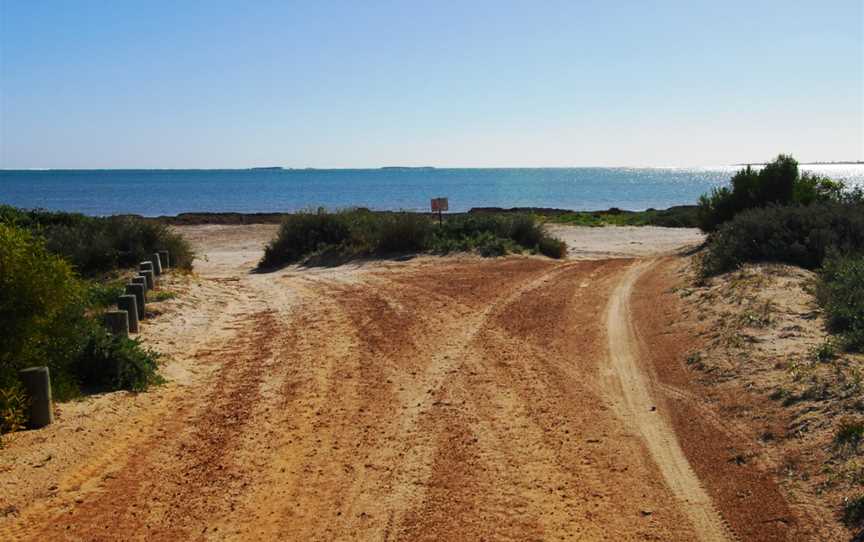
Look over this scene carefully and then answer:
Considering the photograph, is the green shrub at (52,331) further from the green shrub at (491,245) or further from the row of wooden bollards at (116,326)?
the green shrub at (491,245)

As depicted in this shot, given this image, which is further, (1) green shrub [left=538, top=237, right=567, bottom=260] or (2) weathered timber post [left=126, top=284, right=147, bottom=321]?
(1) green shrub [left=538, top=237, right=567, bottom=260]

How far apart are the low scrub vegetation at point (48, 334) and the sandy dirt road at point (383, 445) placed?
0.57 metres

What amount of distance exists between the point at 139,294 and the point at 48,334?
4705 millimetres

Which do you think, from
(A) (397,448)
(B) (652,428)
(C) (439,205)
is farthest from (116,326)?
(C) (439,205)

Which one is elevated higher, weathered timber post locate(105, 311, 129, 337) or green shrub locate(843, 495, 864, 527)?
weathered timber post locate(105, 311, 129, 337)

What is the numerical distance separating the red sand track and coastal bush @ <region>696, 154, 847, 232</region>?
15983 millimetres

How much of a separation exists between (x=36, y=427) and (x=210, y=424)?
165cm

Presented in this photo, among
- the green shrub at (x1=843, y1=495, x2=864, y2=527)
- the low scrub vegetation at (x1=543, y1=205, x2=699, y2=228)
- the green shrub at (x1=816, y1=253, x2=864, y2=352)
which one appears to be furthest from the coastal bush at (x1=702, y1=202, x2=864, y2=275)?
the low scrub vegetation at (x1=543, y1=205, x2=699, y2=228)

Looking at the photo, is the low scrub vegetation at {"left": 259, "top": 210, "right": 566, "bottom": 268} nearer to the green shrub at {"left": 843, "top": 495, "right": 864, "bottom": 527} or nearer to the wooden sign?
the wooden sign

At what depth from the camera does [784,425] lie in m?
7.03

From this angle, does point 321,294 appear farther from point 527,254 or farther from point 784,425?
point 784,425

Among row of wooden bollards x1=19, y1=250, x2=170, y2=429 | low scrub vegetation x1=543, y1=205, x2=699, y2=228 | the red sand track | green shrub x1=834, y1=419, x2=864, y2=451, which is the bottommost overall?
the red sand track

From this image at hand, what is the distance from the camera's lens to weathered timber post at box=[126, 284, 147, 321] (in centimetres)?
1264

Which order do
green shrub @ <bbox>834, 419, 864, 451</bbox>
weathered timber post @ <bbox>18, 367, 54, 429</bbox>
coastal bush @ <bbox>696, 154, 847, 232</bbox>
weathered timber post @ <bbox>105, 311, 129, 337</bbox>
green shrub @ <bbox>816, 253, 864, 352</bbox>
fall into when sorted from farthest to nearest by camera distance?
coastal bush @ <bbox>696, 154, 847, 232</bbox> → weathered timber post @ <bbox>105, 311, 129, 337</bbox> → green shrub @ <bbox>816, 253, 864, 352</bbox> → weathered timber post @ <bbox>18, 367, 54, 429</bbox> → green shrub @ <bbox>834, 419, 864, 451</bbox>
